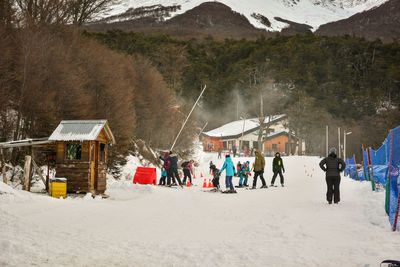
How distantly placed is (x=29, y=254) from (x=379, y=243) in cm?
560

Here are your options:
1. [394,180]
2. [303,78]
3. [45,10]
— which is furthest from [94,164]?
[303,78]

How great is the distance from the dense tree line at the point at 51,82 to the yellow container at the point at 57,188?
5309mm

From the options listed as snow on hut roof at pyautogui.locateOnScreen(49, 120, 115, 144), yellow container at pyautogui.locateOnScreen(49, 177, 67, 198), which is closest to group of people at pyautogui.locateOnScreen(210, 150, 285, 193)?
snow on hut roof at pyautogui.locateOnScreen(49, 120, 115, 144)

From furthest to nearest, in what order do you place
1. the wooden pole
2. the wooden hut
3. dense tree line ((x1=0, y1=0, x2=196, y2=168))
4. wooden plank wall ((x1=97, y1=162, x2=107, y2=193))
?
1. dense tree line ((x1=0, y1=0, x2=196, y2=168))
2. wooden plank wall ((x1=97, y1=162, x2=107, y2=193))
3. the wooden hut
4. the wooden pole

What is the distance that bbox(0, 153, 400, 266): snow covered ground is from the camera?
732 centimetres

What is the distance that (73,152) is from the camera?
17.8 metres

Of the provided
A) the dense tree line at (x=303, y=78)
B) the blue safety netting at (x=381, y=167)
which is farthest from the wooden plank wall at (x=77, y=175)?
the dense tree line at (x=303, y=78)

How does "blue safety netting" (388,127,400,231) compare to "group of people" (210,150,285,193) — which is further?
"group of people" (210,150,285,193)

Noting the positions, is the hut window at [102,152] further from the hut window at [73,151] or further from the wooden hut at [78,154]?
the hut window at [73,151]

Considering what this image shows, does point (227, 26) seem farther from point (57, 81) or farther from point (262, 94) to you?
point (57, 81)

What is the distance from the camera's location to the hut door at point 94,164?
1775 centimetres

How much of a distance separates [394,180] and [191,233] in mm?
4516

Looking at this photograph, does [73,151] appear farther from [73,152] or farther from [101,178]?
[101,178]

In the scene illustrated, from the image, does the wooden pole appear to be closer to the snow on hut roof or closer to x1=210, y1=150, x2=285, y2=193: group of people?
the snow on hut roof
